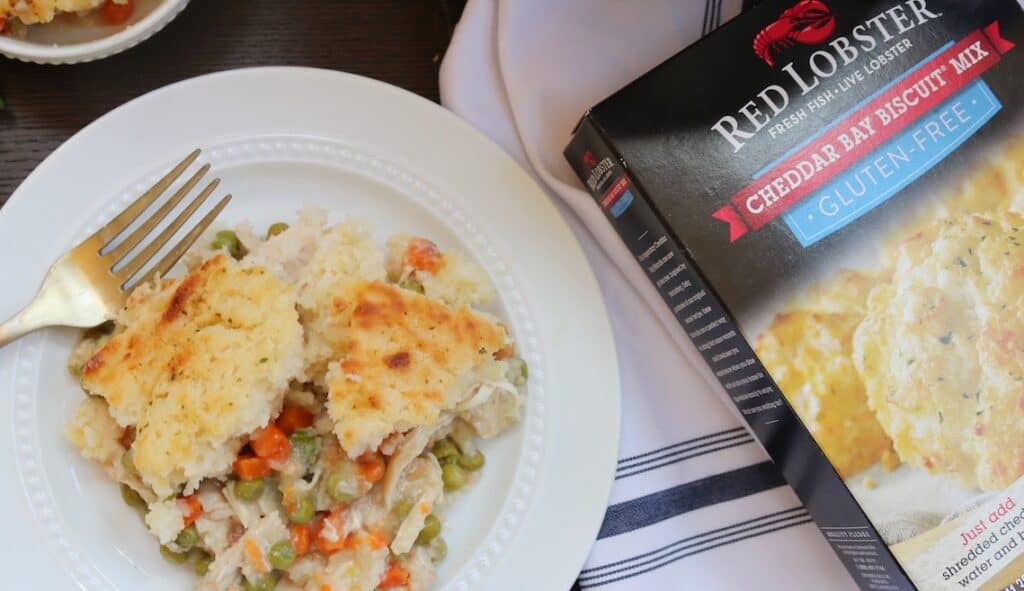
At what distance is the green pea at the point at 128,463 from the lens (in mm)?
2174

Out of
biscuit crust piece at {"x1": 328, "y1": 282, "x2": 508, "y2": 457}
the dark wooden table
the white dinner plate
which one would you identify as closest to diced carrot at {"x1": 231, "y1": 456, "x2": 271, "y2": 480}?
biscuit crust piece at {"x1": 328, "y1": 282, "x2": 508, "y2": 457}

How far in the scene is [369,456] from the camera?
2.25m

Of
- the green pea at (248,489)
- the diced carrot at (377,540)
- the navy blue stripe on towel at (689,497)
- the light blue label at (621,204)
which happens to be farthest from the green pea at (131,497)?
the light blue label at (621,204)

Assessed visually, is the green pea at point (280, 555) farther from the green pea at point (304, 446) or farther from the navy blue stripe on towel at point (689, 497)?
the navy blue stripe on towel at point (689, 497)

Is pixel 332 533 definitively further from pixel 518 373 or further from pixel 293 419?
pixel 518 373

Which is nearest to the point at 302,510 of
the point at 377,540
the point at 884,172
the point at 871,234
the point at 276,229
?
the point at 377,540

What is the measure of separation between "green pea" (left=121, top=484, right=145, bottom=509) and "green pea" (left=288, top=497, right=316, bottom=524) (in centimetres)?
39

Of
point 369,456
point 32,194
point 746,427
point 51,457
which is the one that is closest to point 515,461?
point 369,456

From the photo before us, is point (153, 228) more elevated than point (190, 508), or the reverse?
point (153, 228)

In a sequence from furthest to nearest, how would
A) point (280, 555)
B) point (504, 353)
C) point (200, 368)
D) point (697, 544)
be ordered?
1. point (697, 544)
2. point (504, 353)
3. point (280, 555)
4. point (200, 368)

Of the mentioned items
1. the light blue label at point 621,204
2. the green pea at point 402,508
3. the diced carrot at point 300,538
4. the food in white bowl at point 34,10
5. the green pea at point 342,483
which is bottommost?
the green pea at point 402,508

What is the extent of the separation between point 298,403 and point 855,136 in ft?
5.00

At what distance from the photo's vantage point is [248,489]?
220cm

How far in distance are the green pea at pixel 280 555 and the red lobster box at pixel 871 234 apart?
119cm
